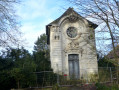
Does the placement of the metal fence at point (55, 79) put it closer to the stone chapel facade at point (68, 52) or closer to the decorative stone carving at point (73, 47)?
the stone chapel facade at point (68, 52)

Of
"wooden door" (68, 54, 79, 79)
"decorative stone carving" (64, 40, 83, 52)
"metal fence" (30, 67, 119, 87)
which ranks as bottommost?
"metal fence" (30, 67, 119, 87)

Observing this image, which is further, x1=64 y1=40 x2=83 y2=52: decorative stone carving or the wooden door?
x1=64 y1=40 x2=83 y2=52: decorative stone carving

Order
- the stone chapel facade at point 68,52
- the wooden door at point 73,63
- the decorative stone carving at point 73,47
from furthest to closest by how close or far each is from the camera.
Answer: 1. the decorative stone carving at point 73,47
2. the wooden door at point 73,63
3. the stone chapel facade at point 68,52

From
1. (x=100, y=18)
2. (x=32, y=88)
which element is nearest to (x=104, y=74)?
(x=32, y=88)

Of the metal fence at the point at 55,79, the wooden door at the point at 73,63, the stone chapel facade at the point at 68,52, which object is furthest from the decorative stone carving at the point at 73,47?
the metal fence at the point at 55,79

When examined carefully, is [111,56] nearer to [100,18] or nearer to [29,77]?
[100,18]

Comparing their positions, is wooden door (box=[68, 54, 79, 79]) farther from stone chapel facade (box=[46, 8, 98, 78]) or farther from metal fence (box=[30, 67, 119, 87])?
metal fence (box=[30, 67, 119, 87])

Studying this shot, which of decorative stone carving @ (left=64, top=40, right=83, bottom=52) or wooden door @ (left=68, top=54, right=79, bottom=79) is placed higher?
decorative stone carving @ (left=64, top=40, right=83, bottom=52)

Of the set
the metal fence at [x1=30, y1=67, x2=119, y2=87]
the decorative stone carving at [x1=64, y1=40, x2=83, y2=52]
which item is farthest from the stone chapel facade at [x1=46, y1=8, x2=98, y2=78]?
the metal fence at [x1=30, y1=67, x2=119, y2=87]

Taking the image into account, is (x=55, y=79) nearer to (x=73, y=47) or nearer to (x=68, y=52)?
(x=68, y=52)

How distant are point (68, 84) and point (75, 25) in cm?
735

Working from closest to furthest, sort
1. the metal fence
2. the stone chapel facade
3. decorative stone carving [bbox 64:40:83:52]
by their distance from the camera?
1. the metal fence
2. the stone chapel facade
3. decorative stone carving [bbox 64:40:83:52]

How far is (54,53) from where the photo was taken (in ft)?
53.1

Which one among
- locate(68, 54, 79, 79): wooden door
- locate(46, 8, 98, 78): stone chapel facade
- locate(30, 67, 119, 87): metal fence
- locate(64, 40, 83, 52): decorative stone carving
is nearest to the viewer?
locate(30, 67, 119, 87): metal fence
